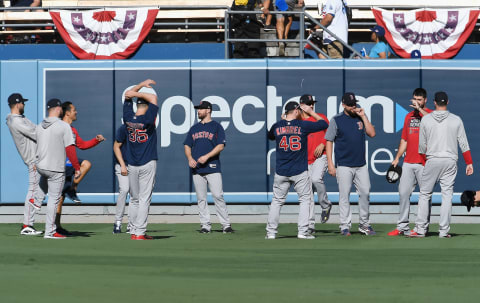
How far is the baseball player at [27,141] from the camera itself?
12859mm

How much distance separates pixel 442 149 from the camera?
12.4 m

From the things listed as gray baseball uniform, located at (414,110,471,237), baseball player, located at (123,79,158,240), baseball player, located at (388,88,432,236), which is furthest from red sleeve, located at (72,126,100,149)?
gray baseball uniform, located at (414,110,471,237)

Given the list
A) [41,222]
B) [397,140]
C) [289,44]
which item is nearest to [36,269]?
[41,222]


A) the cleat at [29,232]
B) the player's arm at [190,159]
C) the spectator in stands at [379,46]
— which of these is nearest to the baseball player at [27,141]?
the cleat at [29,232]

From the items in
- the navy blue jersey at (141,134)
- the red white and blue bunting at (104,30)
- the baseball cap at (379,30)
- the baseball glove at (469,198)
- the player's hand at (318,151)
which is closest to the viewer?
the baseball glove at (469,198)

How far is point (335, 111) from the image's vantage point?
57.2ft

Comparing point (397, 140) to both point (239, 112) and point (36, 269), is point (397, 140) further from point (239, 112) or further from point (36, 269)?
point (36, 269)

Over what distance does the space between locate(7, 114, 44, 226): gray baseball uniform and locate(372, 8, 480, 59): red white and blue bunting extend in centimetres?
876

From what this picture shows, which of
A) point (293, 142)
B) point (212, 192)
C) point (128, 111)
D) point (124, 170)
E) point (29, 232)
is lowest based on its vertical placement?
point (29, 232)

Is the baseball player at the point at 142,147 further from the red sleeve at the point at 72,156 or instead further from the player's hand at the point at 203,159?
the player's hand at the point at 203,159

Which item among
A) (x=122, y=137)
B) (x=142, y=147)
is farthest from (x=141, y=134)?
(x=122, y=137)

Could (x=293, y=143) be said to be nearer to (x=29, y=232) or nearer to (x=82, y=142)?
(x=82, y=142)

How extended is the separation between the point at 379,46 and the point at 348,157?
6306 mm

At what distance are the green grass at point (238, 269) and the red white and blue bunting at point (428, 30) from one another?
6.56m
